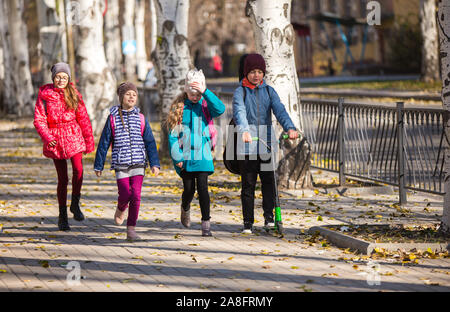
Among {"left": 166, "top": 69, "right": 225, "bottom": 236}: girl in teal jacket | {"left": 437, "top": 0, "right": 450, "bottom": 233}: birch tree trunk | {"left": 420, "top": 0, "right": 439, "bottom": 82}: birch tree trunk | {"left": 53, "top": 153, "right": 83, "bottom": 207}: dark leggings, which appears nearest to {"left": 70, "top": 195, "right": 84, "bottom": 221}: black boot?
{"left": 53, "top": 153, "right": 83, "bottom": 207}: dark leggings

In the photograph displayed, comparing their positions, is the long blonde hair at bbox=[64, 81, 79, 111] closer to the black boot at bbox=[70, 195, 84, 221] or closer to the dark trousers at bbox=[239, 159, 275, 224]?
the black boot at bbox=[70, 195, 84, 221]

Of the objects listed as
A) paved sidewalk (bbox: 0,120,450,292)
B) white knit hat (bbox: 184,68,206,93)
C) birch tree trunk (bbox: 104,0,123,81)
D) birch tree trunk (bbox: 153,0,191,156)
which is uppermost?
birch tree trunk (bbox: 104,0,123,81)

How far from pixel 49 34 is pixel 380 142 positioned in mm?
16526

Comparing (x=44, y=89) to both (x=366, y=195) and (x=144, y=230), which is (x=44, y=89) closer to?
(x=144, y=230)

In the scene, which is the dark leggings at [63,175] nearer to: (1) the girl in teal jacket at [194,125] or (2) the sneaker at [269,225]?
(1) the girl in teal jacket at [194,125]

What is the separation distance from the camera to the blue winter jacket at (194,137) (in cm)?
953

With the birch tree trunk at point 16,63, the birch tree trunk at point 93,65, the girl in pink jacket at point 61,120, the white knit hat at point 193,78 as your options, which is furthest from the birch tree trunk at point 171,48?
the birch tree trunk at point 16,63

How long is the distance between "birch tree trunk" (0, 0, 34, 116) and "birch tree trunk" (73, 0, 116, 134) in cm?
970

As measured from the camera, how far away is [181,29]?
58.3 feet

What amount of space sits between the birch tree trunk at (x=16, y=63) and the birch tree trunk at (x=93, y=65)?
970 centimetres

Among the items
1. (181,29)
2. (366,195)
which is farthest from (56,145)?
(181,29)

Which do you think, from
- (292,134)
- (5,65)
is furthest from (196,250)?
(5,65)

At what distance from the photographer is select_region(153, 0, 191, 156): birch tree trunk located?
17.6 m

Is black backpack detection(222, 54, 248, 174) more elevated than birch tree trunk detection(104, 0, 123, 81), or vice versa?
birch tree trunk detection(104, 0, 123, 81)
